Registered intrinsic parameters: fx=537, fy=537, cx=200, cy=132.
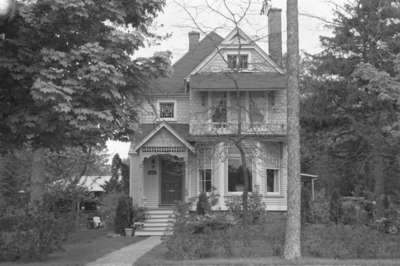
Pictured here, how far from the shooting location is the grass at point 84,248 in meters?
14.3

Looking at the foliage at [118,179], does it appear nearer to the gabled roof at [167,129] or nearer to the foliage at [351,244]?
the gabled roof at [167,129]

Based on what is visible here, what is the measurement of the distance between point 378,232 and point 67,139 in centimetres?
869

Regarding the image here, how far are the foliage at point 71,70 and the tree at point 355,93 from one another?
1185cm

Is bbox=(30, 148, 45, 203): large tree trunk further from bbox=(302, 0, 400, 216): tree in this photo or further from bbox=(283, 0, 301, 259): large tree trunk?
bbox=(302, 0, 400, 216): tree

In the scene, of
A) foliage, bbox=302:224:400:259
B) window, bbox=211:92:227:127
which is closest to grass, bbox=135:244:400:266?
foliage, bbox=302:224:400:259

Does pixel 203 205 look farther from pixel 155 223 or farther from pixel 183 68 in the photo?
pixel 183 68

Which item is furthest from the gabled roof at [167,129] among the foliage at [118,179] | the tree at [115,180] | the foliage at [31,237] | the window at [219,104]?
the tree at [115,180]

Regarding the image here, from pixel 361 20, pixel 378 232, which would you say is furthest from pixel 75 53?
pixel 361 20

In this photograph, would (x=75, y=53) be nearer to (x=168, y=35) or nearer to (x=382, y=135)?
(x=168, y=35)

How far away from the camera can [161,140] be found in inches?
1005

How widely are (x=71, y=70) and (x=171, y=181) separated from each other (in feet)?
53.5

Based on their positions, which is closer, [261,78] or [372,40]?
[372,40]

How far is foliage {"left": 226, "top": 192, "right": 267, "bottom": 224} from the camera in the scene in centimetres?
2245

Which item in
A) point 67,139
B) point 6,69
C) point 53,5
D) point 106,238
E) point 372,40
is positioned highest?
point 372,40
